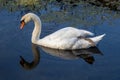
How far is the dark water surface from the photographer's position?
25.9 ft

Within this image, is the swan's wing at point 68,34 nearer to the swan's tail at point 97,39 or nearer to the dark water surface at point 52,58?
the swan's tail at point 97,39

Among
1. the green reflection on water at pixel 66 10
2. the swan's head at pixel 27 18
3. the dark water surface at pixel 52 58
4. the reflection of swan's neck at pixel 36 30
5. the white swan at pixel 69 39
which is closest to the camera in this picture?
the dark water surface at pixel 52 58

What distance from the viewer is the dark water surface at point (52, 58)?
7902 mm

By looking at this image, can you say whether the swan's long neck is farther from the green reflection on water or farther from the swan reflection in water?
the green reflection on water

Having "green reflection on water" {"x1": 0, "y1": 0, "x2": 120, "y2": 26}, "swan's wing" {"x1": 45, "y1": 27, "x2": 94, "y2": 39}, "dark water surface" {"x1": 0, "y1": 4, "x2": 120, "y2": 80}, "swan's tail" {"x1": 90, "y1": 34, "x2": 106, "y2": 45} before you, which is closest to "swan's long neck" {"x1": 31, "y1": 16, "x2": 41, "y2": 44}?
"dark water surface" {"x1": 0, "y1": 4, "x2": 120, "y2": 80}

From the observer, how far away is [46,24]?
10312 mm

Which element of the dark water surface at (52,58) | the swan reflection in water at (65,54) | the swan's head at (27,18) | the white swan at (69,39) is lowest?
the swan reflection in water at (65,54)

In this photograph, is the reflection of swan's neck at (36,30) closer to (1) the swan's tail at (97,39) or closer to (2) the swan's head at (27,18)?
(2) the swan's head at (27,18)

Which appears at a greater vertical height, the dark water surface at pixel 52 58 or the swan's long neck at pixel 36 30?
the swan's long neck at pixel 36 30

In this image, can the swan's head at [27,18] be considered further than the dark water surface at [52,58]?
Yes

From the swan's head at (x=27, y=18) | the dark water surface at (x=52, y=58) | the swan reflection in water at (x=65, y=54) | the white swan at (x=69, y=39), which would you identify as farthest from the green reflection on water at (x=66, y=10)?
the swan reflection in water at (x=65, y=54)

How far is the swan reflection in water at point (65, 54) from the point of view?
8578 mm

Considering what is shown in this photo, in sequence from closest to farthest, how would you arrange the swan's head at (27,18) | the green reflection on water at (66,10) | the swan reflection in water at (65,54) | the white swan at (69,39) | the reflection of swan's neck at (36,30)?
the swan reflection in water at (65,54) < the white swan at (69,39) < the reflection of swan's neck at (36,30) < the swan's head at (27,18) < the green reflection on water at (66,10)

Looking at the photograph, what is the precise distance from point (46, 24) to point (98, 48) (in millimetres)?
1663
